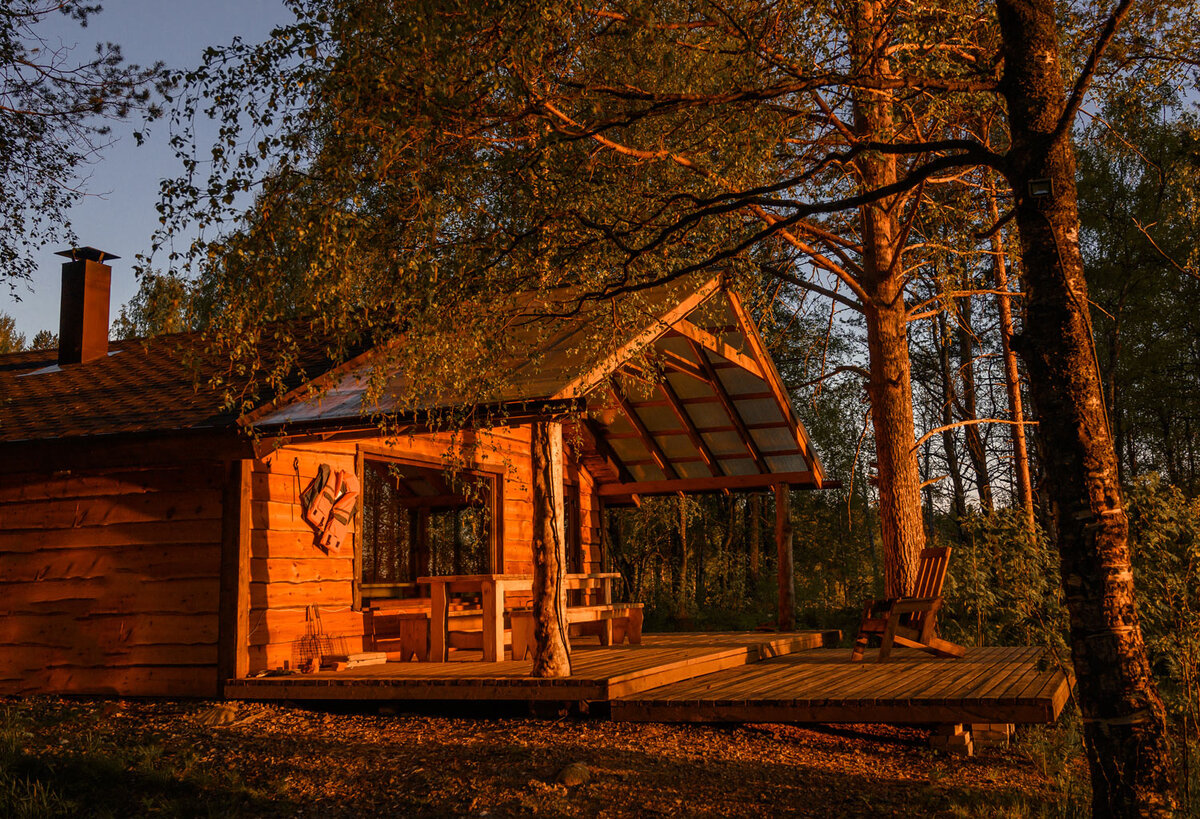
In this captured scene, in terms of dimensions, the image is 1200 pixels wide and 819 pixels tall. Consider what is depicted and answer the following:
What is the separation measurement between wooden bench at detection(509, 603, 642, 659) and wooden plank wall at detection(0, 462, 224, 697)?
2.71 metres

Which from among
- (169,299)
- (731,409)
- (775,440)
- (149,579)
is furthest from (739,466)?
(169,299)

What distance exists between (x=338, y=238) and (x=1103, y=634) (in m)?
4.95

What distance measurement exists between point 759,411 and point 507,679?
261 inches

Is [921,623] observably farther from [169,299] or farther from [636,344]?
[169,299]

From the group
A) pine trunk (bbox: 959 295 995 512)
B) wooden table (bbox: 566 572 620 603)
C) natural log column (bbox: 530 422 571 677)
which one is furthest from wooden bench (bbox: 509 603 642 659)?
pine trunk (bbox: 959 295 995 512)

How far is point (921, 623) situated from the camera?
9312 mm

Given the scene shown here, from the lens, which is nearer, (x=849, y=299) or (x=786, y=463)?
(x=849, y=299)

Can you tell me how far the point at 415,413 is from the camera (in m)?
7.66

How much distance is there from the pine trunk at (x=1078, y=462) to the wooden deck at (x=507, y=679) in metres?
3.56

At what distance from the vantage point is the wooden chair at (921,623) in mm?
8954

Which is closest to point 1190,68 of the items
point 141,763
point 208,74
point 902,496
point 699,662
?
point 902,496

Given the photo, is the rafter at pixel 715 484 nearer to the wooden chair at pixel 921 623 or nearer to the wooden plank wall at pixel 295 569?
the wooden chair at pixel 921 623

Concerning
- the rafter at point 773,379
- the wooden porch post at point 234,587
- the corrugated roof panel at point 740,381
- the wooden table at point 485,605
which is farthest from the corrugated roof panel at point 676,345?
the wooden porch post at point 234,587

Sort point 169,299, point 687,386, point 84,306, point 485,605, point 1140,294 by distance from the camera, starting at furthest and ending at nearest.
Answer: point 1140,294 < point 687,386 < point 84,306 < point 485,605 < point 169,299
